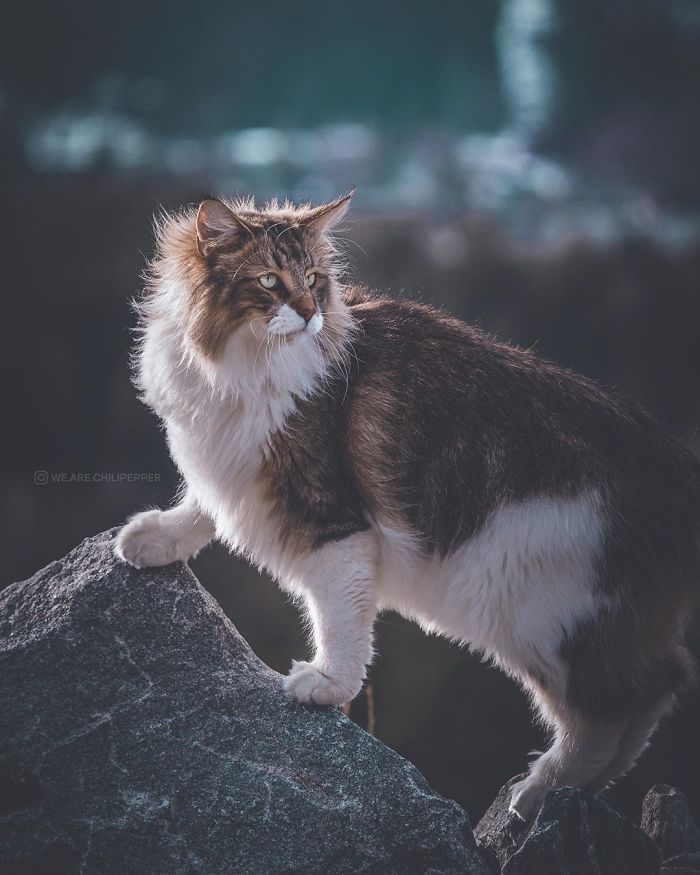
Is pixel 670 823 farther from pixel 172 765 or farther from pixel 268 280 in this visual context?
pixel 268 280

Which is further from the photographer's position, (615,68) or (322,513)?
(615,68)

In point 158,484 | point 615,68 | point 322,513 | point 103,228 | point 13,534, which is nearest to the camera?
point 322,513

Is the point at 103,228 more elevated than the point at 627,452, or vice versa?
the point at 627,452

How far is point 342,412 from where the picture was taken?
348cm

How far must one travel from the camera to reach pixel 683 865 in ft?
11.8

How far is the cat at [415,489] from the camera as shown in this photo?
3340 mm

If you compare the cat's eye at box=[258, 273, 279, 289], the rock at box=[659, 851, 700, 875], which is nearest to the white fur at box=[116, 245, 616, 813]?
the cat's eye at box=[258, 273, 279, 289]

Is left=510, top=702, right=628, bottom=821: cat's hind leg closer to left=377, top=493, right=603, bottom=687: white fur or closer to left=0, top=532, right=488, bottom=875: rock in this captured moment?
left=377, top=493, right=603, bottom=687: white fur

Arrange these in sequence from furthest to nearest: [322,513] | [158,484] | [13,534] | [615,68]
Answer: [615,68], [13,534], [158,484], [322,513]

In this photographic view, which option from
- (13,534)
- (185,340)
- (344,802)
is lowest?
(13,534)

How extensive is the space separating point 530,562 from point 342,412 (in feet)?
3.06

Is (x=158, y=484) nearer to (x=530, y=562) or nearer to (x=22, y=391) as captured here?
(x=22, y=391)

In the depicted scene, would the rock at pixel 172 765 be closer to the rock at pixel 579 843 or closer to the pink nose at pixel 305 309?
the rock at pixel 579 843

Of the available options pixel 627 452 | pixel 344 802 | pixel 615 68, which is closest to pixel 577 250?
pixel 615 68
